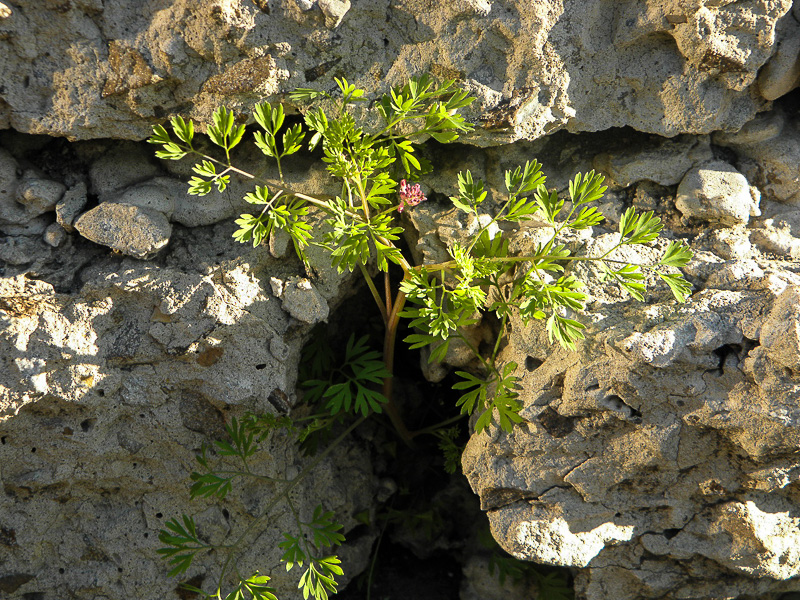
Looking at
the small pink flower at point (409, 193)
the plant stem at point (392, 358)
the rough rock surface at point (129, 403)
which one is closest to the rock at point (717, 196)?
the small pink flower at point (409, 193)

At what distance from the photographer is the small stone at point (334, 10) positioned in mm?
2348

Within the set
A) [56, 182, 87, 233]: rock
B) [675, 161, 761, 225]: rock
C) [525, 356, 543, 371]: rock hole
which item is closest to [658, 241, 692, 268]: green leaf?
[675, 161, 761, 225]: rock

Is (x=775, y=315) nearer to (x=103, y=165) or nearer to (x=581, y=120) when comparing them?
(x=581, y=120)

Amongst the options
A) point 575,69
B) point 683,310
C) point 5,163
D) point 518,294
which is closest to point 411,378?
point 518,294

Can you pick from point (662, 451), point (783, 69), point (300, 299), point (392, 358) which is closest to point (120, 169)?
point (300, 299)

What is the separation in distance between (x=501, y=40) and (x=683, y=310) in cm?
132

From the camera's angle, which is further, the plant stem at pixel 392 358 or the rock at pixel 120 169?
the plant stem at pixel 392 358

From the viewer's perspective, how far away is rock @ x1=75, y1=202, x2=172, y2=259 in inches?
98.2

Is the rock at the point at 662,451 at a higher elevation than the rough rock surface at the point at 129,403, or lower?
higher

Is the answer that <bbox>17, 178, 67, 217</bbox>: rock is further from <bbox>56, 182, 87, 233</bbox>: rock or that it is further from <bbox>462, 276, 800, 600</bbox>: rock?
<bbox>462, 276, 800, 600</bbox>: rock

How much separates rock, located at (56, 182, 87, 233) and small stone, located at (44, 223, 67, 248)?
26mm

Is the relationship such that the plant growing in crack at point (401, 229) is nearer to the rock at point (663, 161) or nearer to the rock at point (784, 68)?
the rock at point (663, 161)

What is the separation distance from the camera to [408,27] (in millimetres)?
2486

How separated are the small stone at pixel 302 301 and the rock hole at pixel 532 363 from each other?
3.10 ft
